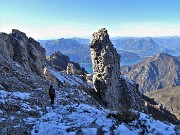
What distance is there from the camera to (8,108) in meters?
23.0

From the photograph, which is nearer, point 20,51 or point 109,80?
point 109,80

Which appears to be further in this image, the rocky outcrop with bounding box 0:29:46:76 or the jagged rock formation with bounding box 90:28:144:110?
the rocky outcrop with bounding box 0:29:46:76

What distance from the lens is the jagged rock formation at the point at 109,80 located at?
51.6 m

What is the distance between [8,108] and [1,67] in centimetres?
1562

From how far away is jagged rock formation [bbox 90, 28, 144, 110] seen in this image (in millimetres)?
51594

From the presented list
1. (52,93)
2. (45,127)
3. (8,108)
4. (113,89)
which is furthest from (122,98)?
(45,127)

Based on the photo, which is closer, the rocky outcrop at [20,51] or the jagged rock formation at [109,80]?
the jagged rock formation at [109,80]

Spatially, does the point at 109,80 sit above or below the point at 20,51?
below

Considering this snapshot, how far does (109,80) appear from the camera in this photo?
52469 mm

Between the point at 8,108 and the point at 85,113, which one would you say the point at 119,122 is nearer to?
the point at 85,113

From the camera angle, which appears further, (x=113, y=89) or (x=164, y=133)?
(x=113, y=89)

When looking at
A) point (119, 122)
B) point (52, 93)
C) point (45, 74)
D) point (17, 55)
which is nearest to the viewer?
point (119, 122)

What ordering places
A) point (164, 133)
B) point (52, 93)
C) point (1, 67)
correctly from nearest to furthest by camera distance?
point (164, 133), point (52, 93), point (1, 67)

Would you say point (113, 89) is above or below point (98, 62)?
below
